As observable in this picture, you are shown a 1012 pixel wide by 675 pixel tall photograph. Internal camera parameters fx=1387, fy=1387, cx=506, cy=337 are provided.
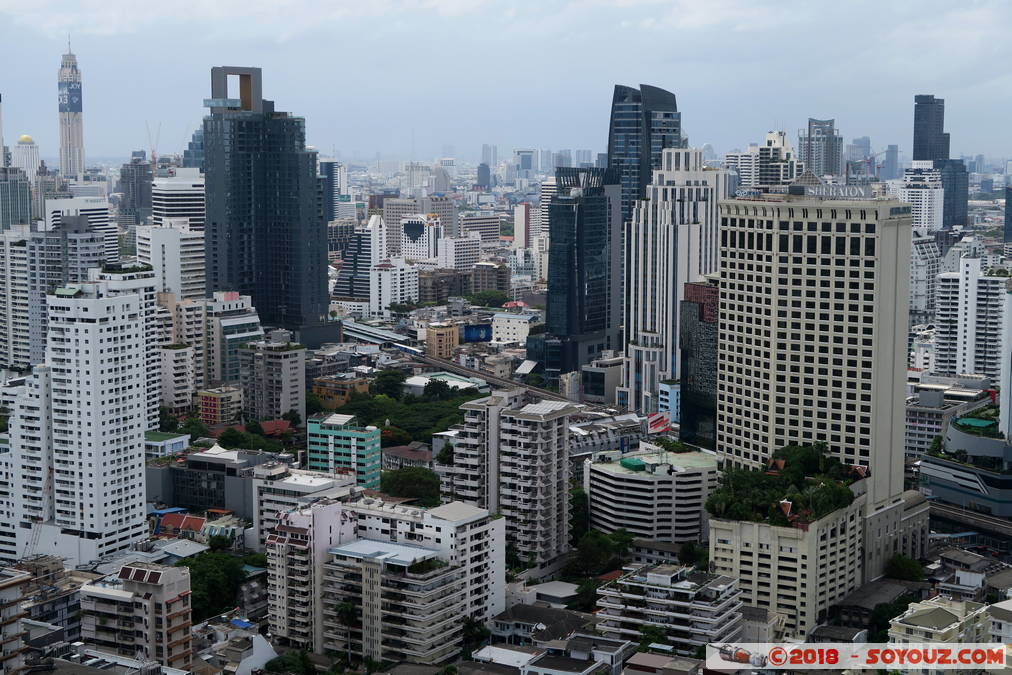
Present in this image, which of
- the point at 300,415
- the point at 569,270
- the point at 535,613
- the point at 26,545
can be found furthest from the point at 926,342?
the point at 26,545

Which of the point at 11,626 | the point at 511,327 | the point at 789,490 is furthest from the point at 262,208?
the point at 11,626

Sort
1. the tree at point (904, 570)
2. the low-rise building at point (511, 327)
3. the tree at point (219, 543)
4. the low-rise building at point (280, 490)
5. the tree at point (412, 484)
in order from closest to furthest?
the tree at point (904, 570), the low-rise building at point (280, 490), the tree at point (219, 543), the tree at point (412, 484), the low-rise building at point (511, 327)

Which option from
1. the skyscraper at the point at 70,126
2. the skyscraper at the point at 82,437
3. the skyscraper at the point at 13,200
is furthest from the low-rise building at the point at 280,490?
the skyscraper at the point at 70,126

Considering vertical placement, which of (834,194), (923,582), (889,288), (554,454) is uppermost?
(834,194)

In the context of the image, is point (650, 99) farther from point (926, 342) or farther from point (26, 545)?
point (26, 545)

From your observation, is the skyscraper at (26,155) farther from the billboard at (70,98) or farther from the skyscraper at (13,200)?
the skyscraper at (13,200)

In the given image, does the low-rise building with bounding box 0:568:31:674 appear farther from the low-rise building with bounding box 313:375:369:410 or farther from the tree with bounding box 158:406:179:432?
the low-rise building with bounding box 313:375:369:410
